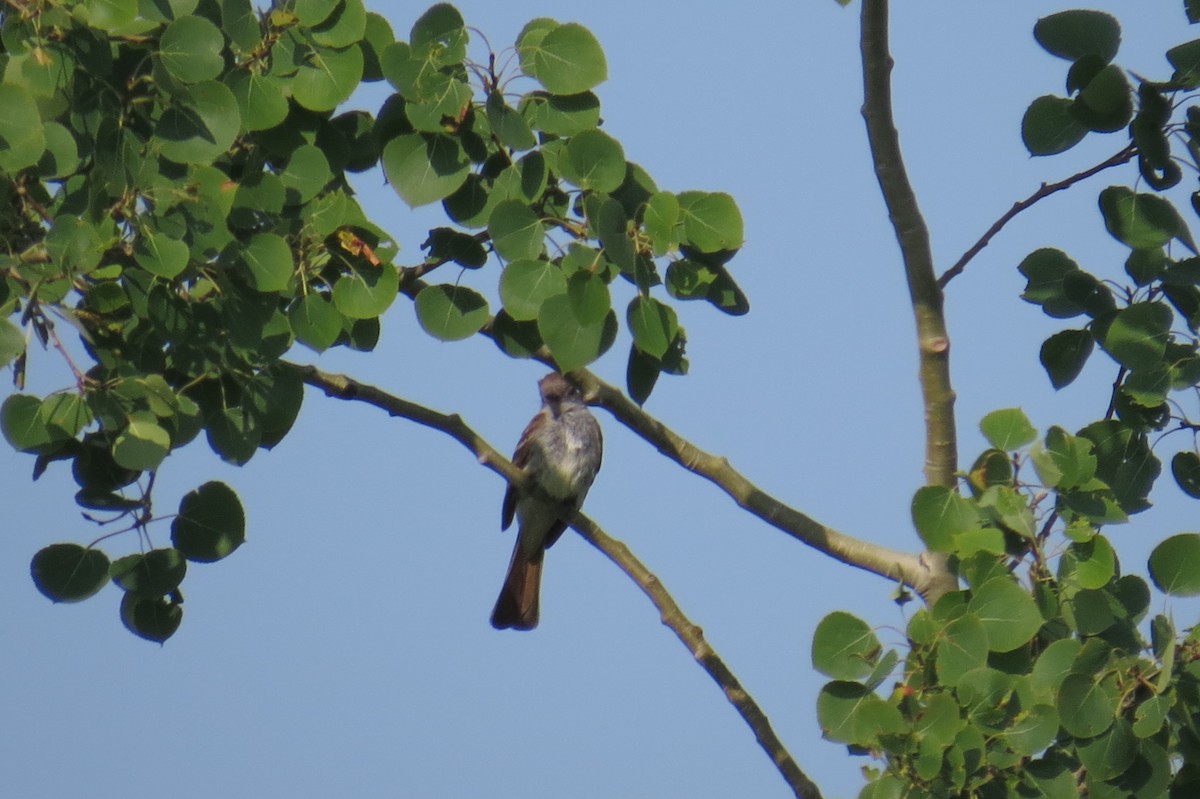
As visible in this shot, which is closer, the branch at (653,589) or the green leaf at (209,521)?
the green leaf at (209,521)

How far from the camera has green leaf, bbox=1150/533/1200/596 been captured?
11.0ft

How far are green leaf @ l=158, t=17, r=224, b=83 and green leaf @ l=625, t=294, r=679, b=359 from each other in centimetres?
103

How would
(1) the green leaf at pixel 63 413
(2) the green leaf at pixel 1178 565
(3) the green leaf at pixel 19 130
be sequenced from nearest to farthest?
(3) the green leaf at pixel 19 130
(1) the green leaf at pixel 63 413
(2) the green leaf at pixel 1178 565

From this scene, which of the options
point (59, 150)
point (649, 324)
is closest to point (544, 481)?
point (649, 324)

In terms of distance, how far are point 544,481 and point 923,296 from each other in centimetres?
325

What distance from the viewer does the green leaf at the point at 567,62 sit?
122 inches

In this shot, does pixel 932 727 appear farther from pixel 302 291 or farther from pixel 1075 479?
pixel 302 291

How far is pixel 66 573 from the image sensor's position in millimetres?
3225

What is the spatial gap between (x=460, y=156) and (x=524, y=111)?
184 mm

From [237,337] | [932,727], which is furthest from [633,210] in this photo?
[932,727]

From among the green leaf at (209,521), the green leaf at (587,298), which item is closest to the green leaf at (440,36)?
the green leaf at (587,298)

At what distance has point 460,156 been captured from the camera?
322 centimetres

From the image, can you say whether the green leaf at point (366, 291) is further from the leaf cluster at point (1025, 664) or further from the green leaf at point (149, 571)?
the leaf cluster at point (1025, 664)

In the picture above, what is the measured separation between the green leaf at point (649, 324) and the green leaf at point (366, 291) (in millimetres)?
556
